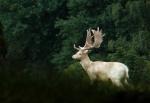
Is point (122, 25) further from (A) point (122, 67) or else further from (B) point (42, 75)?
(B) point (42, 75)

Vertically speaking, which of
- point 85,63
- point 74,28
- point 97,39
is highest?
point 97,39

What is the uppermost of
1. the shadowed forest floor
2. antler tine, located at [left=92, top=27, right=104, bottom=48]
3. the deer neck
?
the shadowed forest floor

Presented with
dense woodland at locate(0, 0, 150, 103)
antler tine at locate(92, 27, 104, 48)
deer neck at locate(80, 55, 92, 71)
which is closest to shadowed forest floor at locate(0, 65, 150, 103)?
deer neck at locate(80, 55, 92, 71)

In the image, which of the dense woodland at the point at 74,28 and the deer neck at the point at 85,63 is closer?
the deer neck at the point at 85,63

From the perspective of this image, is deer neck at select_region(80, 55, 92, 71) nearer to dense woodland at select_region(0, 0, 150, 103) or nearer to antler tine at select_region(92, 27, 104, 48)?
antler tine at select_region(92, 27, 104, 48)

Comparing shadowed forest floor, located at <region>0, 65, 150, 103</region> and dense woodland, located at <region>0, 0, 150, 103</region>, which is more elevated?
shadowed forest floor, located at <region>0, 65, 150, 103</region>

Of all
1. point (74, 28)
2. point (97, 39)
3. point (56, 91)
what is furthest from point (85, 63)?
point (74, 28)

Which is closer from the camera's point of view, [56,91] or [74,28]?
[56,91]

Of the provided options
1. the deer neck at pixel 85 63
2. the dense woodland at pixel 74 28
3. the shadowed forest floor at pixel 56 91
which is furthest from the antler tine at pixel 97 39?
the shadowed forest floor at pixel 56 91

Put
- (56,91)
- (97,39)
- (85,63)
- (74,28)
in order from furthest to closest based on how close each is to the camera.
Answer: (74,28) < (97,39) < (85,63) < (56,91)

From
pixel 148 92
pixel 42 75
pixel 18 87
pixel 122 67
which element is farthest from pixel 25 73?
pixel 122 67

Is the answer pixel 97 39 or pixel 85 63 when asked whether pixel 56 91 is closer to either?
pixel 85 63

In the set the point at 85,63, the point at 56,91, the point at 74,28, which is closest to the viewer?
the point at 56,91

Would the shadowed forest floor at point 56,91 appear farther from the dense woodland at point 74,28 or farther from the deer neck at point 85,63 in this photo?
the dense woodland at point 74,28
